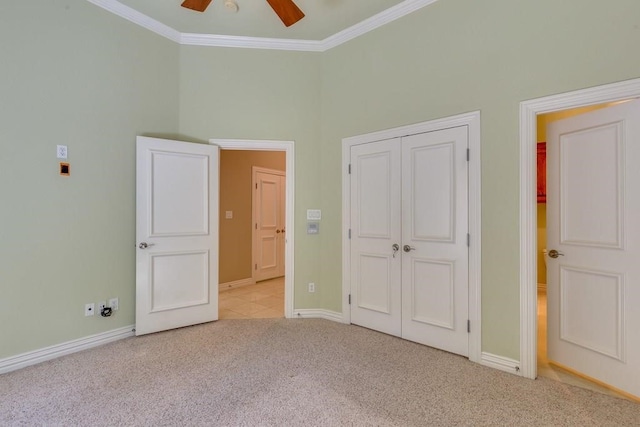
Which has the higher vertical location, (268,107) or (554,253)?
(268,107)

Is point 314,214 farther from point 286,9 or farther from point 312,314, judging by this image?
point 286,9

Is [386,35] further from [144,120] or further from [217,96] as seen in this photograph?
[144,120]

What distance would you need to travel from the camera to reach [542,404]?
6.23 ft

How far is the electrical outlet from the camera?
8.85ft

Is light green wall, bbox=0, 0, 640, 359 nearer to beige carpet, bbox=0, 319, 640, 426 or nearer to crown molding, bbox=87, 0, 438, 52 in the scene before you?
crown molding, bbox=87, 0, 438, 52

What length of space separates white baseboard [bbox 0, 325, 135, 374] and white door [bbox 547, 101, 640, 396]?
3873mm

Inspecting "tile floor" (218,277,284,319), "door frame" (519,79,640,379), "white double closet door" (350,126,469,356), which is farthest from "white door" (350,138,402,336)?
"tile floor" (218,277,284,319)

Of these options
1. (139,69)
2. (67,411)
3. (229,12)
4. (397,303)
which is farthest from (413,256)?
(139,69)

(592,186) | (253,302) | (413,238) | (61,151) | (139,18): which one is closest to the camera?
(592,186)

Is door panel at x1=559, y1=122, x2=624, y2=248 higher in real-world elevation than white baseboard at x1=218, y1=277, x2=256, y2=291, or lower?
higher

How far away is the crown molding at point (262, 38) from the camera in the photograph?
2.81 meters

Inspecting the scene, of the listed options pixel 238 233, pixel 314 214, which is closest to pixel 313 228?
pixel 314 214

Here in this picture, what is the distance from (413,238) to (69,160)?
3.18m

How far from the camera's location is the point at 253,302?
4.15 meters
